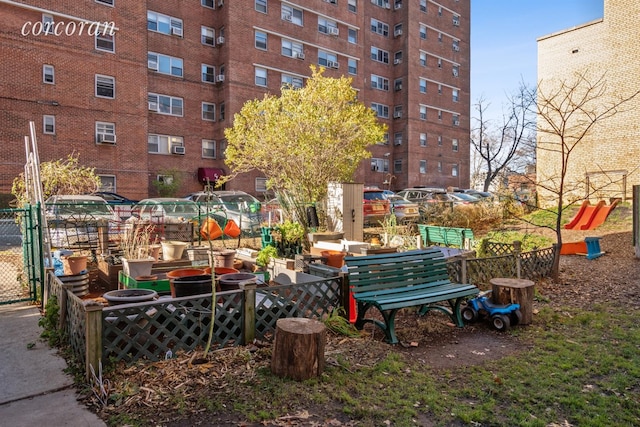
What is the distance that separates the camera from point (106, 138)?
2614 centimetres

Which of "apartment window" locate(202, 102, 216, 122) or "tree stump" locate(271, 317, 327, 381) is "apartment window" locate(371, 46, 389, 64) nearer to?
"apartment window" locate(202, 102, 216, 122)

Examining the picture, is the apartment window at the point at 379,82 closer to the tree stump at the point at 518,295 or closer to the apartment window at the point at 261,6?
the apartment window at the point at 261,6

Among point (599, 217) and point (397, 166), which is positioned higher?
point (397, 166)

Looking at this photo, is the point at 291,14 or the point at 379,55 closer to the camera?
the point at 291,14

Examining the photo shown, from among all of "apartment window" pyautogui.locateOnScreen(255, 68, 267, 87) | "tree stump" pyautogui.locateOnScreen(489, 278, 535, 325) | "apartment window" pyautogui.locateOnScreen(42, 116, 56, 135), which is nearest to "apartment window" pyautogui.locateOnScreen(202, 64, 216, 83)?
"apartment window" pyautogui.locateOnScreen(255, 68, 267, 87)

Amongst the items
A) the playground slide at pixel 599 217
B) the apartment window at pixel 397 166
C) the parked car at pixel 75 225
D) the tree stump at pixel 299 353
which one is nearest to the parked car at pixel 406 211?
the playground slide at pixel 599 217

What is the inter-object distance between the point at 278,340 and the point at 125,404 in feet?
4.65

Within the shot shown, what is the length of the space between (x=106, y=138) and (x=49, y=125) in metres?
2.90

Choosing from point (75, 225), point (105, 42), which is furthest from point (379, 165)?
point (75, 225)

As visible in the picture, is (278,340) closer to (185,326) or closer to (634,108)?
(185,326)

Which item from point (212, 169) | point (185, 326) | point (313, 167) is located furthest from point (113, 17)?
point (185, 326)

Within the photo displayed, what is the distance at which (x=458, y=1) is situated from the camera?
4756 cm

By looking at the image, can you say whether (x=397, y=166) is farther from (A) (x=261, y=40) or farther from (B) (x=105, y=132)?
(B) (x=105, y=132)

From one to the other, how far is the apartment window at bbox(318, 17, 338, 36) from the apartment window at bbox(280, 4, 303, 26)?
2.00 m
